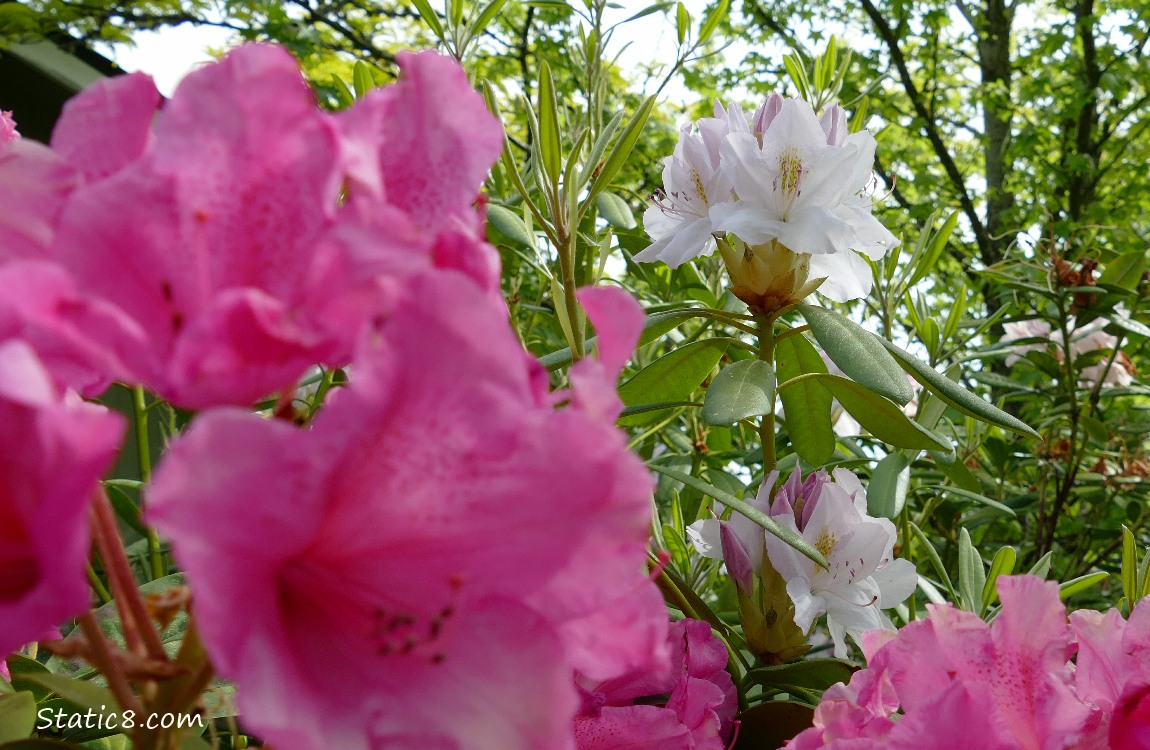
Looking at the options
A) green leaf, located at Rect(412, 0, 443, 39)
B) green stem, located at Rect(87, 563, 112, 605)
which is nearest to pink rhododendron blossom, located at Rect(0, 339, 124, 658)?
green stem, located at Rect(87, 563, 112, 605)

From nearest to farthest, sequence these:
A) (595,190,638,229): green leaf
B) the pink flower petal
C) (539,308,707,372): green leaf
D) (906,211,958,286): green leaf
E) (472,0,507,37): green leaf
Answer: the pink flower petal
(539,308,707,372): green leaf
(472,0,507,37): green leaf
(906,211,958,286): green leaf
(595,190,638,229): green leaf

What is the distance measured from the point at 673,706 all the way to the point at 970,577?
0.49 m

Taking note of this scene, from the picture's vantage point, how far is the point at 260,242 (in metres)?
0.37

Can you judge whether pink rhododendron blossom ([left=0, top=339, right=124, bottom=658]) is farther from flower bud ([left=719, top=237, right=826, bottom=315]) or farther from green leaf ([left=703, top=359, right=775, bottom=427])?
flower bud ([left=719, top=237, right=826, bottom=315])

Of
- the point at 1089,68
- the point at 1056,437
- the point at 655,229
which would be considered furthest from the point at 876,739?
the point at 1089,68

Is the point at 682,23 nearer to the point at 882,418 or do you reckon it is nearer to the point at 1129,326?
the point at 882,418

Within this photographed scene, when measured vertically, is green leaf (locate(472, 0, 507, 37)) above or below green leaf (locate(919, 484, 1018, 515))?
above

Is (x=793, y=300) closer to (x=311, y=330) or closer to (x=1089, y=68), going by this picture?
(x=311, y=330)

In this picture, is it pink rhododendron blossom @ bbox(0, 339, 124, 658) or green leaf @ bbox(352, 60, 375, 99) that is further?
green leaf @ bbox(352, 60, 375, 99)

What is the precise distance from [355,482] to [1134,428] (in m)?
2.46

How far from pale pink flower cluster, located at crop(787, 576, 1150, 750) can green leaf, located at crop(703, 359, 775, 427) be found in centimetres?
29

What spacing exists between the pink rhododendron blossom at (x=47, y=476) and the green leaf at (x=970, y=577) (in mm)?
927

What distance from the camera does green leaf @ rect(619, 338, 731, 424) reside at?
1132mm

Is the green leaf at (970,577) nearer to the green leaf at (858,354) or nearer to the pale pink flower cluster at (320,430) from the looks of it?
the green leaf at (858,354)
